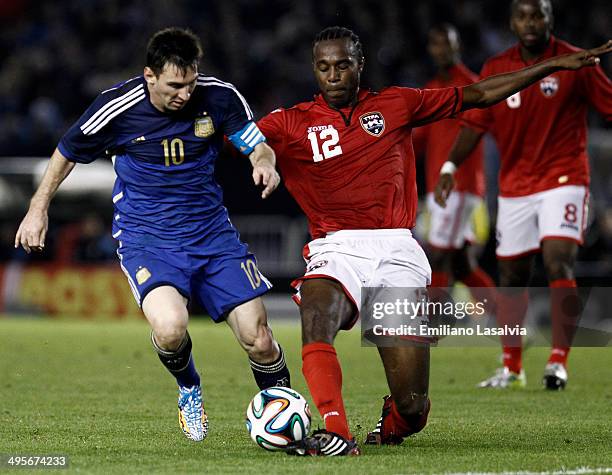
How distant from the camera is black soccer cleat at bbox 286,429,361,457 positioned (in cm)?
540

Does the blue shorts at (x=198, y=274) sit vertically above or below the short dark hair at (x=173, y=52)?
below

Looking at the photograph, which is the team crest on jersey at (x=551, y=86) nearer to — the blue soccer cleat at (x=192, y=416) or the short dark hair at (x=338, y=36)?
the short dark hair at (x=338, y=36)

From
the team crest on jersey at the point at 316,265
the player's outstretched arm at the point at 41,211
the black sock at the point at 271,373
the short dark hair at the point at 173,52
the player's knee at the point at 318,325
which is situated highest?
the short dark hair at the point at 173,52

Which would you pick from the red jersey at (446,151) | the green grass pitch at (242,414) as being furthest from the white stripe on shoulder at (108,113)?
the red jersey at (446,151)

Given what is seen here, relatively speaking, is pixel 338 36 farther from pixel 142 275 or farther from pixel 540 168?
pixel 540 168

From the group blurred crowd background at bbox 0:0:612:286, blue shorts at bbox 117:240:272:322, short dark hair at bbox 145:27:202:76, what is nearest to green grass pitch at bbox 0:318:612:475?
blue shorts at bbox 117:240:272:322

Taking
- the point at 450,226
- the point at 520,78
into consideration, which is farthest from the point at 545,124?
the point at 520,78

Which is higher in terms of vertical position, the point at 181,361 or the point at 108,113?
the point at 108,113

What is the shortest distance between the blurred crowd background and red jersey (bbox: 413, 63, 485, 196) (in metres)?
5.27

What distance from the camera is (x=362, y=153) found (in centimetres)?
637

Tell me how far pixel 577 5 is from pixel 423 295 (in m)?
15.6

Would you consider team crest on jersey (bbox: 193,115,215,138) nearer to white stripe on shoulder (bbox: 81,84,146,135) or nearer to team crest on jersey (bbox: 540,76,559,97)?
white stripe on shoulder (bbox: 81,84,146,135)

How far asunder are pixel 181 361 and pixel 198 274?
0.48 metres

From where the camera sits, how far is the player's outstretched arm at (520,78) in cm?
620
